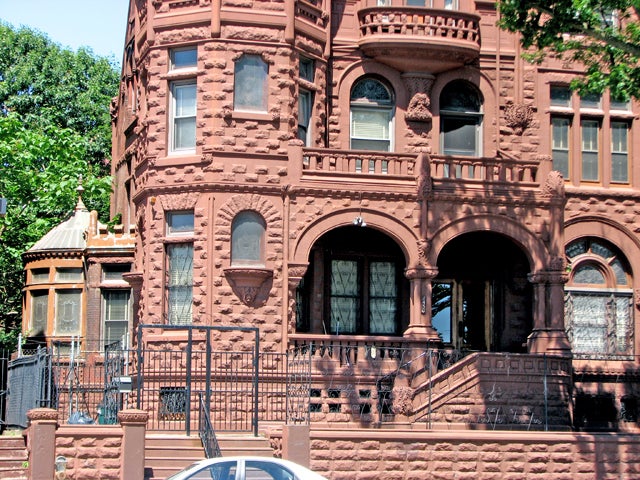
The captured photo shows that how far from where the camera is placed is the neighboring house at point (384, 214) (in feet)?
101

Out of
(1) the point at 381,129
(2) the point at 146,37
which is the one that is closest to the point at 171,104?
(2) the point at 146,37

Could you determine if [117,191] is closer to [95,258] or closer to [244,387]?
[95,258]

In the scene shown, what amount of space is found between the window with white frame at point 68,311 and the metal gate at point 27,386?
8397mm

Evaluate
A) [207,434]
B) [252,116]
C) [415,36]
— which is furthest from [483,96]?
[207,434]

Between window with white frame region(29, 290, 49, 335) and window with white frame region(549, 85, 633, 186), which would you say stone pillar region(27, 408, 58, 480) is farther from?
window with white frame region(549, 85, 633, 186)

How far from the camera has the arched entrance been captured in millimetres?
34344

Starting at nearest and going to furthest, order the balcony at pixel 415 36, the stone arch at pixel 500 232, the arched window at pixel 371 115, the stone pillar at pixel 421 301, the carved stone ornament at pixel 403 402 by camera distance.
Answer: the carved stone ornament at pixel 403 402 < the stone pillar at pixel 421 301 < the stone arch at pixel 500 232 < the balcony at pixel 415 36 < the arched window at pixel 371 115

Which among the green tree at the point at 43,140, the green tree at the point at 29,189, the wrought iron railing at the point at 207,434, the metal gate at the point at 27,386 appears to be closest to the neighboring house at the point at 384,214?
the wrought iron railing at the point at 207,434

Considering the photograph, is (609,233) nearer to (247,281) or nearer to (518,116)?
(518,116)

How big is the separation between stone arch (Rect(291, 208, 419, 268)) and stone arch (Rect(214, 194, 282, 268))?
1.89ft

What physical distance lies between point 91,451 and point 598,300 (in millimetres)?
15906

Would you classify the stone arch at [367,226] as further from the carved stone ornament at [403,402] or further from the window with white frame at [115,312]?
the window with white frame at [115,312]

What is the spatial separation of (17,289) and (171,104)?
55.3 ft

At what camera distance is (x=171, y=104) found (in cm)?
3247
